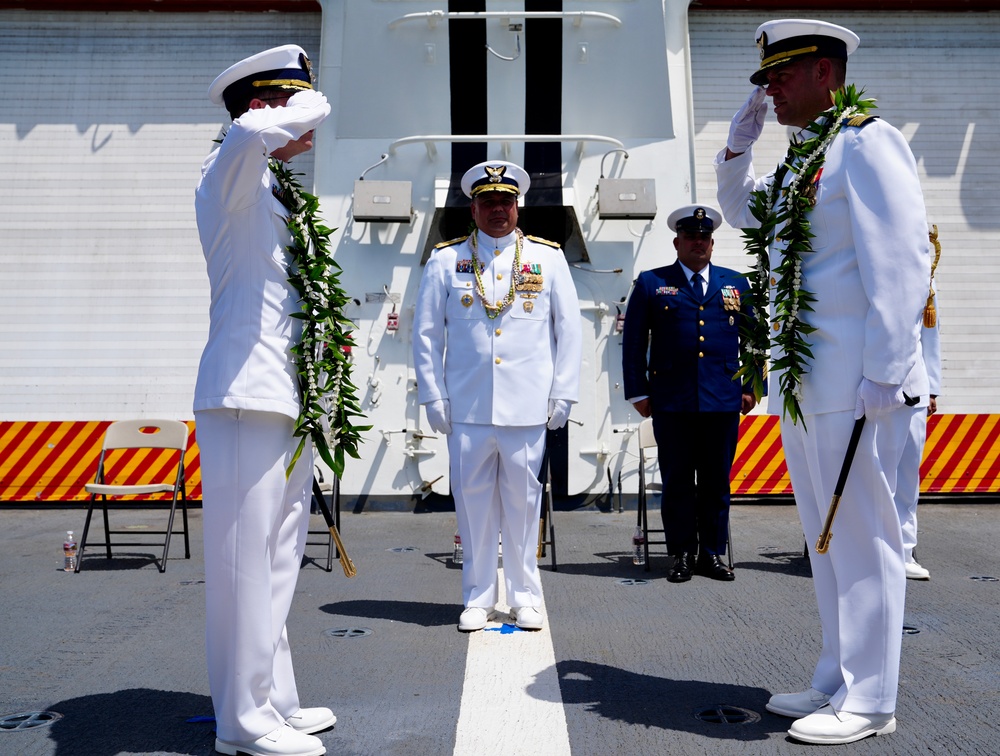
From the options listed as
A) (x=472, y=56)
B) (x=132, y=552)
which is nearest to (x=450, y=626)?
(x=132, y=552)

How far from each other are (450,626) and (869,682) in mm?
2166

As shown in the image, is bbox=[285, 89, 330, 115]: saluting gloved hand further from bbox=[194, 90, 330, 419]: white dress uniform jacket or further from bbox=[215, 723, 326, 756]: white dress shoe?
bbox=[215, 723, 326, 756]: white dress shoe

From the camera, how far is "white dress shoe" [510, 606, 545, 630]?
4.55 m

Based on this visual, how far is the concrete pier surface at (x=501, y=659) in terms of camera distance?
3084 mm

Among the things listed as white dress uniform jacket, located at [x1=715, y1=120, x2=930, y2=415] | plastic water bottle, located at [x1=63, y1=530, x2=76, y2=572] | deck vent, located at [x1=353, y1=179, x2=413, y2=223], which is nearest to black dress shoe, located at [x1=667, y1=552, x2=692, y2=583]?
white dress uniform jacket, located at [x1=715, y1=120, x2=930, y2=415]

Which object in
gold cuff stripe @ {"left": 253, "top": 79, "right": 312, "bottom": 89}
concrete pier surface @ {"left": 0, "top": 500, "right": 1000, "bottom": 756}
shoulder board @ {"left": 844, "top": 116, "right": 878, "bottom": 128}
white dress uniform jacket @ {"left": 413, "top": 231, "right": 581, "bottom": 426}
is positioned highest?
gold cuff stripe @ {"left": 253, "top": 79, "right": 312, "bottom": 89}

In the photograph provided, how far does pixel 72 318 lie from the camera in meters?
9.86

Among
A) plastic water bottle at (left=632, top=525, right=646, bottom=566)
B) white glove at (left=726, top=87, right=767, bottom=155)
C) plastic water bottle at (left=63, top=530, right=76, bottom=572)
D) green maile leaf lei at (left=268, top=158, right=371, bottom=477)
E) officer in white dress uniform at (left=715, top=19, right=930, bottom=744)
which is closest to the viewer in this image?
officer in white dress uniform at (left=715, top=19, right=930, bottom=744)

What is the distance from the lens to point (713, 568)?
584 centimetres

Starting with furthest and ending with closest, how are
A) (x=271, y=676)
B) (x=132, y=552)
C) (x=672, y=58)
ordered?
(x=672, y=58)
(x=132, y=552)
(x=271, y=676)

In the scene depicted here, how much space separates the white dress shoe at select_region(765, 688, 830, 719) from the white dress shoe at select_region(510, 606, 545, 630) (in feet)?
4.82

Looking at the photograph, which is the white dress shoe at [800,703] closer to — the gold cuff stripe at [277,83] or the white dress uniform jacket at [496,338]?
the white dress uniform jacket at [496,338]

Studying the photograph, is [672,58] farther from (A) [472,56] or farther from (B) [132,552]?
(B) [132,552]

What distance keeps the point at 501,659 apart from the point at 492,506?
0.97 meters
